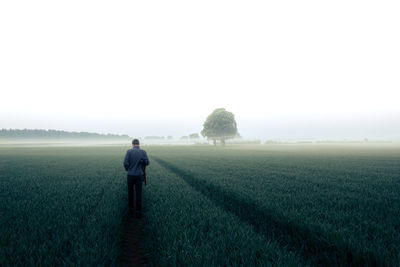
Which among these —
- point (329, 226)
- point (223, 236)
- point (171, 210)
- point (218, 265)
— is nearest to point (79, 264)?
point (218, 265)

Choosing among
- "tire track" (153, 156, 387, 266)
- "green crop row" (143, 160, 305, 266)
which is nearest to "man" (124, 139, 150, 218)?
"green crop row" (143, 160, 305, 266)

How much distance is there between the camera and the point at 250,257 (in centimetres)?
453

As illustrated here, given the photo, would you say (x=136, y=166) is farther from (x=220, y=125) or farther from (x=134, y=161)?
(x=220, y=125)

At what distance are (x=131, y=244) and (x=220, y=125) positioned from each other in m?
86.0

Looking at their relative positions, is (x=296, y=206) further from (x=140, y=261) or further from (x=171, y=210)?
(x=140, y=261)

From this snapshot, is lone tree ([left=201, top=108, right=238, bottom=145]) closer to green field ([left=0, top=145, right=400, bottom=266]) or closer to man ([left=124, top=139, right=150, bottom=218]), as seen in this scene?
green field ([left=0, top=145, right=400, bottom=266])

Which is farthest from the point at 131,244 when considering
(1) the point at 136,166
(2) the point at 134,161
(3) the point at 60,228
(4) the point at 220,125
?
(4) the point at 220,125

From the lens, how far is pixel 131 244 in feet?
18.7

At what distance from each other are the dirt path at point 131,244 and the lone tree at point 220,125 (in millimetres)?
84118

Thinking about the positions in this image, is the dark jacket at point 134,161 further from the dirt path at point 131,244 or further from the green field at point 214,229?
the dirt path at point 131,244

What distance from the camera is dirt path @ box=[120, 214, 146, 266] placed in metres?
4.85

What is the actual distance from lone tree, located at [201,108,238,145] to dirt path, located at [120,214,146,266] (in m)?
84.1

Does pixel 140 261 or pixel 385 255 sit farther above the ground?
pixel 385 255

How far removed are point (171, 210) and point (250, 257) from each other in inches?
157
